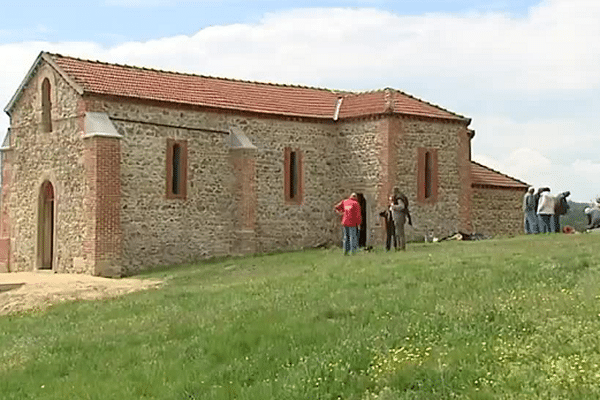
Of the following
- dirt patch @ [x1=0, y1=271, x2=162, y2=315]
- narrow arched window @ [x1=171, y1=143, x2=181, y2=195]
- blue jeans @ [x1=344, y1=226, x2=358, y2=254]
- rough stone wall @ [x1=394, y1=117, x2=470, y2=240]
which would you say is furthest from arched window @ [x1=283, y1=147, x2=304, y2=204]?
dirt patch @ [x1=0, y1=271, x2=162, y2=315]

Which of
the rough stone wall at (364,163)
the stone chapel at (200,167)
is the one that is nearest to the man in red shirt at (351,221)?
the stone chapel at (200,167)

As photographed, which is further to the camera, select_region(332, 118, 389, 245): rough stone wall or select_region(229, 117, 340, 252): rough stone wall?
select_region(332, 118, 389, 245): rough stone wall

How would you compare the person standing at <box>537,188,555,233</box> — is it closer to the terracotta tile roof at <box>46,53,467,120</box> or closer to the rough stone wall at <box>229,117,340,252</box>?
the terracotta tile roof at <box>46,53,467,120</box>

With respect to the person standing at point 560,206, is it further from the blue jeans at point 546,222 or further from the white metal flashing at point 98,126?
the white metal flashing at point 98,126

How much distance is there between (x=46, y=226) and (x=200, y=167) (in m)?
5.69

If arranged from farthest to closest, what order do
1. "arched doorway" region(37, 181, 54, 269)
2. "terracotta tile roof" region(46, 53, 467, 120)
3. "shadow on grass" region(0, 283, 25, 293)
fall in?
"arched doorway" region(37, 181, 54, 269)
"terracotta tile roof" region(46, 53, 467, 120)
"shadow on grass" region(0, 283, 25, 293)

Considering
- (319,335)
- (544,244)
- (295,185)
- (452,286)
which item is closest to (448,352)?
A: (319,335)

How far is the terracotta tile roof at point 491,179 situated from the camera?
35.7 m

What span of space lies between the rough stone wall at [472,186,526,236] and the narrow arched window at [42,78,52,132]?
54.4 ft

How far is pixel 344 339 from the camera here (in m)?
12.0

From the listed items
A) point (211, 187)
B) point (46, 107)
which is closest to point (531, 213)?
point (211, 187)

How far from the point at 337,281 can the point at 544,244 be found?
325 inches

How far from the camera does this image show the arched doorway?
1180 inches

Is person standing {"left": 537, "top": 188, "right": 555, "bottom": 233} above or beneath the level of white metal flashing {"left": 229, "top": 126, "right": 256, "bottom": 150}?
beneath
